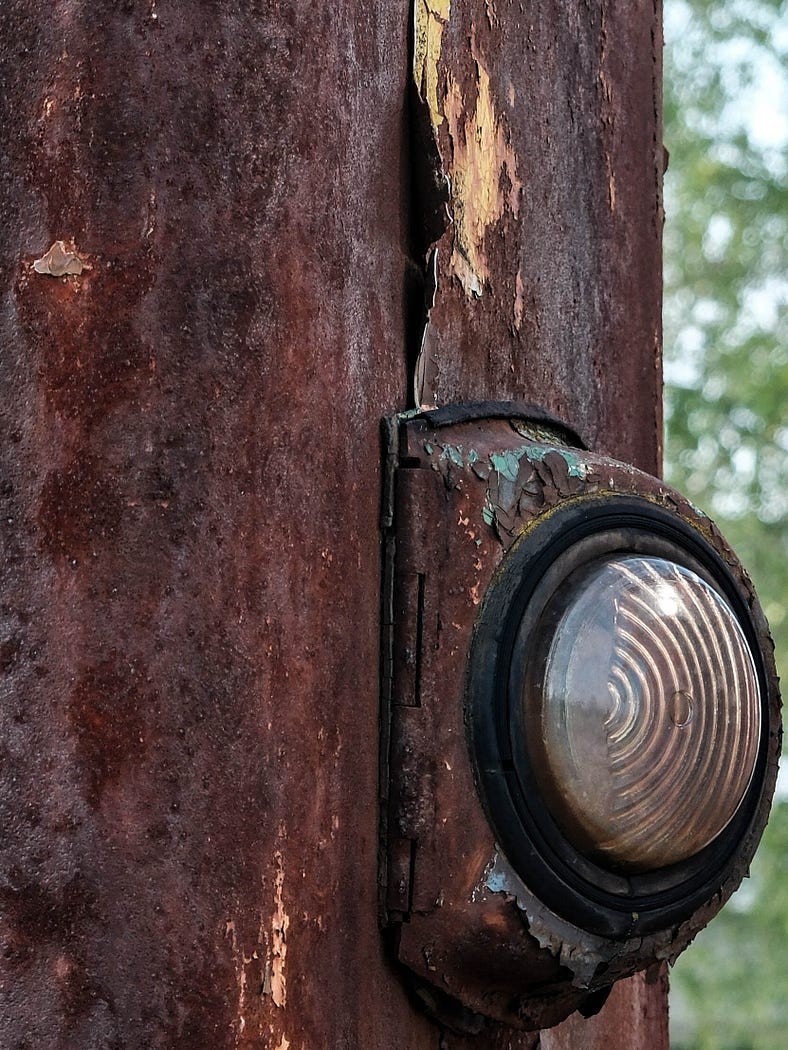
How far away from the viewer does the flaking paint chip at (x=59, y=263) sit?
0.85m

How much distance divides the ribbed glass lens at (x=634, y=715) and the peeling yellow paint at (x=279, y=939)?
179 mm

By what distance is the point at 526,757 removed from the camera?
0.90 m

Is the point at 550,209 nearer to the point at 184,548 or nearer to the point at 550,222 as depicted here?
the point at 550,222

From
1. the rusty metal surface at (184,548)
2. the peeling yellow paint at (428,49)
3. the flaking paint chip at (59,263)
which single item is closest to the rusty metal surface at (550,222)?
the peeling yellow paint at (428,49)

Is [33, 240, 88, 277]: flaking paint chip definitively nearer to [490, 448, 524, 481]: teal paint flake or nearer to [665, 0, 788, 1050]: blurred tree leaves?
[490, 448, 524, 481]: teal paint flake

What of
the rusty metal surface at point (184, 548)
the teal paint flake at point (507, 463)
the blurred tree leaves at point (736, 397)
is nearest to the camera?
the rusty metal surface at point (184, 548)

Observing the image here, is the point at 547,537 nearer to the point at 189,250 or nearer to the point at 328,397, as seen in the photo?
the point at 328,397

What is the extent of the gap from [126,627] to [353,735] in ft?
0.56

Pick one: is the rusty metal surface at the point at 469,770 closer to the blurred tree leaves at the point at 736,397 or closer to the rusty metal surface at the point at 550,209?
the rusty metal surface at the point at 550,209

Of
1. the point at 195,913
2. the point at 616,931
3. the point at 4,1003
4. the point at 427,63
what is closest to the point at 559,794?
the point at 616,931

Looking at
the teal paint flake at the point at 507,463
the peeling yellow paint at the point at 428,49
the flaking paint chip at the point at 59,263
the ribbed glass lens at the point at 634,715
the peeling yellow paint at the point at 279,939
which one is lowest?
the peeling yellow paint at the point at 279,939

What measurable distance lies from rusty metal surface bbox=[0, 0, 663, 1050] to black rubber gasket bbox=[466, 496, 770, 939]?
8 cm

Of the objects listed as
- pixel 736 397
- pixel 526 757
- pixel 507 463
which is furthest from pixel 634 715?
pixel 736 397

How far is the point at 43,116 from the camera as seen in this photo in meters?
0.87
